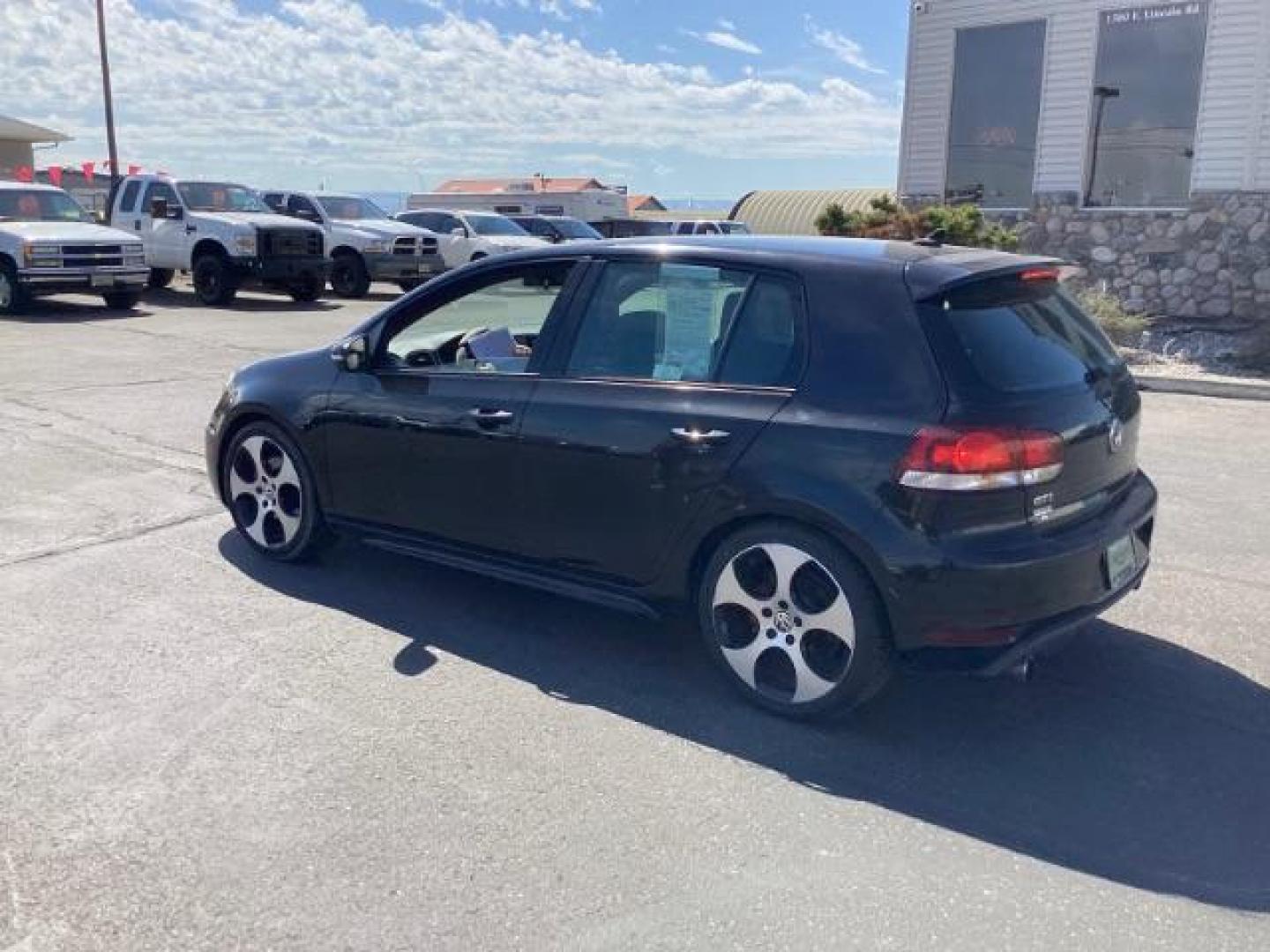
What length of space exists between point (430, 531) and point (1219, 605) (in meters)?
3.50

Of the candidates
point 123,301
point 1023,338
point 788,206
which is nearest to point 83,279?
point 123,301

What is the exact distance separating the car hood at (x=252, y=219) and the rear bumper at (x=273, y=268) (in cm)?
49

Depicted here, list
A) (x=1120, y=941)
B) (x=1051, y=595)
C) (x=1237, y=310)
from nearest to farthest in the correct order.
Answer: (x=1120, y=941)
(x=1051, y=595)
(x=1237, y=310)

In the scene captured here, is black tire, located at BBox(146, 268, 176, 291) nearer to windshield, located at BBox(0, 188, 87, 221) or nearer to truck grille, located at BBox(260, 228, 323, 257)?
windshield, located at BBox(0, 188, 87, 221)

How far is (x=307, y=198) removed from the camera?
70.9 feet

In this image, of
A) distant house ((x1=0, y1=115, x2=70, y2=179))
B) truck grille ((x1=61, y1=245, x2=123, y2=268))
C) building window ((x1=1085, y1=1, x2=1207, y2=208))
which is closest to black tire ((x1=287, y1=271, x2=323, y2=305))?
truck grille ((x1=61, y1=245, x2=123, y2=268))

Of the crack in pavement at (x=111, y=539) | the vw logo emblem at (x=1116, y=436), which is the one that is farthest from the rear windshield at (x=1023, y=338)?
the crack in pavement at (x=111, y=539)

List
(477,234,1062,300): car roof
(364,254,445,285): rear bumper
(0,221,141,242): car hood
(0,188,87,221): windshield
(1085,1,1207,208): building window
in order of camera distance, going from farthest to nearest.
→ (364,254,445,285): rear bumper
(0,188,87,221): windshield
(0,221,141,242): car hood
(1085,1,1207,208): building window
(477,234,1062,300): car roof

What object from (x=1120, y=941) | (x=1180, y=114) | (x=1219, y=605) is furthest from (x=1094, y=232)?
(x=1120, y=941)

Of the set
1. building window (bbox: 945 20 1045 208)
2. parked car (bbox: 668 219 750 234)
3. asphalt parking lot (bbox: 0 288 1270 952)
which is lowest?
asphalt parking lot (bbox: 0 288 1270 952)

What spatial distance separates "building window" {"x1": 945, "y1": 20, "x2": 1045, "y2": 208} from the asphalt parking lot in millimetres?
12354

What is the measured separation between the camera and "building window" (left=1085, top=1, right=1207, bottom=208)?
14883mm

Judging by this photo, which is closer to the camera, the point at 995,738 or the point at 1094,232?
the point at 995,738

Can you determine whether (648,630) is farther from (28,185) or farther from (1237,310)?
(28,185)
